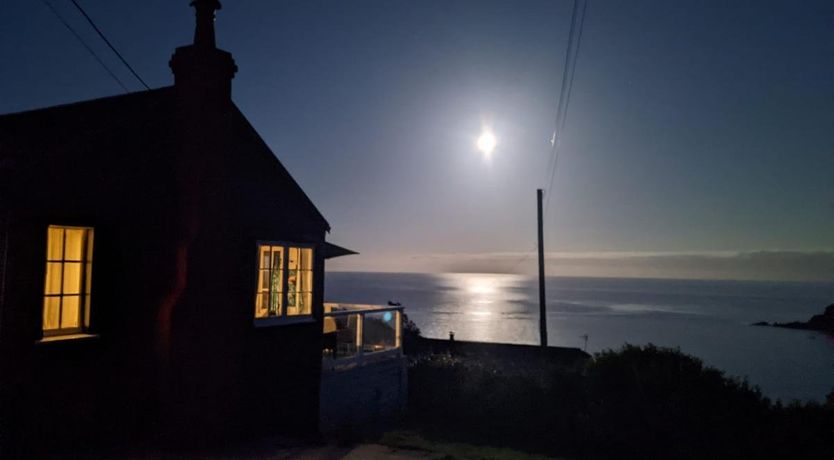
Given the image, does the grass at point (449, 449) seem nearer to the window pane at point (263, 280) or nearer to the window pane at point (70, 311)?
the window pane at point (263, 280)

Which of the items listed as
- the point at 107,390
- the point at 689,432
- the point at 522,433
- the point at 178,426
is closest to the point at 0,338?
the point at 107,390

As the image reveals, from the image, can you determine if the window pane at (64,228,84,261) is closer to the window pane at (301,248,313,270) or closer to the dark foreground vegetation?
the window pane at (301,248,313,270)

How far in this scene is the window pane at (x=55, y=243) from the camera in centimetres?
704

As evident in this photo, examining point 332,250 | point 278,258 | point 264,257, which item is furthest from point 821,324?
point 264,257

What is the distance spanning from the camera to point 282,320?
10.4 meters

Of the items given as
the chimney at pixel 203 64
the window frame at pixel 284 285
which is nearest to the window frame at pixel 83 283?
the chimney at pixel 203 64

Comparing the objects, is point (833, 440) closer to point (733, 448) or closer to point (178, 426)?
point (733, 448)

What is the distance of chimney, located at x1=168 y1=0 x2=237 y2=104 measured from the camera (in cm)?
824

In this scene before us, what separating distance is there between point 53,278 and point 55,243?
1.61 feet

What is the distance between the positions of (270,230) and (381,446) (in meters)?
4.86

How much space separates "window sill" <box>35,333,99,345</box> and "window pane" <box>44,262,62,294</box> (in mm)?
625

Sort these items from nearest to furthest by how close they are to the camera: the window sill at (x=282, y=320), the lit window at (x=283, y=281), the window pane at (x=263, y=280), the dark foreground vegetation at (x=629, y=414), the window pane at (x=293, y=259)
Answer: the window sill at (x=282, y=320) → the window pane at (x=263, y=280) → the lit window at (x=283, y=281) → the window pane at (x=293, y=259) → the dark foreground vegetation at (x=629, y=414)

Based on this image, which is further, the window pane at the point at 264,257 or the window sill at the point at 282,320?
the window pane at the point at 264,257

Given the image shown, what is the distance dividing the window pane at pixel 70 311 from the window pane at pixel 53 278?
24 cm
